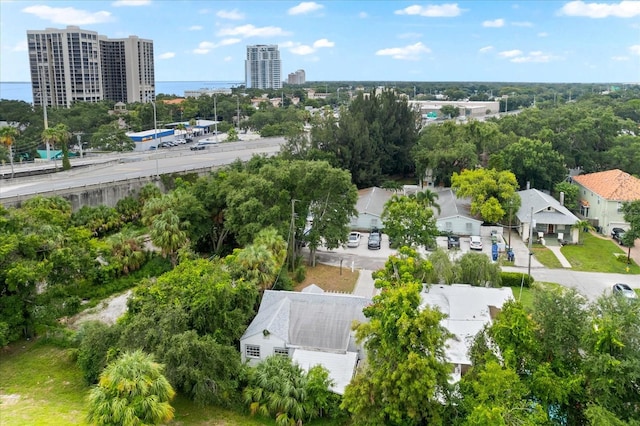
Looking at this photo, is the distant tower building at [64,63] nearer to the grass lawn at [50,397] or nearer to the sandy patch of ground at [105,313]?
the sandy patch of ground at [105,313]

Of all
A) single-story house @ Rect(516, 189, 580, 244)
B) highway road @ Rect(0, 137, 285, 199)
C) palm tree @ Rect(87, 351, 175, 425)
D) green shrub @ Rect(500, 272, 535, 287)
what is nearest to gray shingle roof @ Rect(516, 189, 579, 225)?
single-story house @ Rect(516, 189, 580, 244)

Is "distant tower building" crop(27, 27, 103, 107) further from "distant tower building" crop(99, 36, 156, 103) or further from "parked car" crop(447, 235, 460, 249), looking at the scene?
"parked car" crop(447, 235, 460, 249)

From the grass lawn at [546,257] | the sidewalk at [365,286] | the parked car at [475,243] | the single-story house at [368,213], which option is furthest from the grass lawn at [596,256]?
the single-story house at [368,213]

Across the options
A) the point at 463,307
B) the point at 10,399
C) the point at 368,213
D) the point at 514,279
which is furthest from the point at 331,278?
the point at 10,399

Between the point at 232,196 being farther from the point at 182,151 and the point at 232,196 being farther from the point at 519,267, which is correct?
the point at 182,151

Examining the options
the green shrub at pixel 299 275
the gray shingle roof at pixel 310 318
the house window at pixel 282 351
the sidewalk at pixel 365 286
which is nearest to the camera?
the house window at pixel 282 351

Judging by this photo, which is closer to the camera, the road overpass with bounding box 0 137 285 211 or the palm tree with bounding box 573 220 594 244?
the palm tree with bounding box 573 220 594 244

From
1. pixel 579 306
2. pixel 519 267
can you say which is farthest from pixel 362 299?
pixel 519 267

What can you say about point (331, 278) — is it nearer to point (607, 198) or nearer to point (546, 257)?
point (546, 257)
